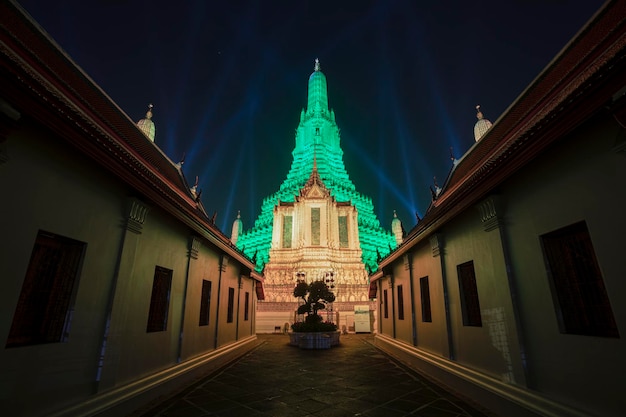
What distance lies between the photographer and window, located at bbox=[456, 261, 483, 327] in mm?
6496

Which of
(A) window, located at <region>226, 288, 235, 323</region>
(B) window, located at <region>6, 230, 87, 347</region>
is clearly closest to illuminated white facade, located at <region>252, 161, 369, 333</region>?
(A) window, located at <region>226, 288, 235, 323</region>

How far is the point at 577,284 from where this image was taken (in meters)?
4.15

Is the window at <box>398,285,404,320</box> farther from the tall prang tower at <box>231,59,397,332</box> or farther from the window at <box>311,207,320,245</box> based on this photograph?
the window at <box>311,207,320,245</box>

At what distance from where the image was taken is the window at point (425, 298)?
9102mm

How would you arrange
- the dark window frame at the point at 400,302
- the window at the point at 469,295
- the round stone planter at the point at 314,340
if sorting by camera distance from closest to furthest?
the window at the point at 469,295
the dark window frame at the point at 400,302
the round stone planter at the point at 314,340

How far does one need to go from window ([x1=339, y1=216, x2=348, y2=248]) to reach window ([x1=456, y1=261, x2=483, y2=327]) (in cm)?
3132

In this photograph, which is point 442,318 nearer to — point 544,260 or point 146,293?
point 544,260

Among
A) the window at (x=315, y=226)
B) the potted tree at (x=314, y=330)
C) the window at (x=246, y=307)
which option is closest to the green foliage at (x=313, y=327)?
the potted tree at (x=314, y=330)

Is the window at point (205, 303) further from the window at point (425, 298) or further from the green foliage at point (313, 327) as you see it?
the green foliage at point (313, 327)

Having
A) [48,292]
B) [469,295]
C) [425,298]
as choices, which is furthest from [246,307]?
[48,292]

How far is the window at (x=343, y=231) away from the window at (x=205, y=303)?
2932 cm

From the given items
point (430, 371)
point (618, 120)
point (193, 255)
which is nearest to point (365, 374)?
point (430, 371)

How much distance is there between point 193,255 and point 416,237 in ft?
20.4

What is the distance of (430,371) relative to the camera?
797 centimetres
